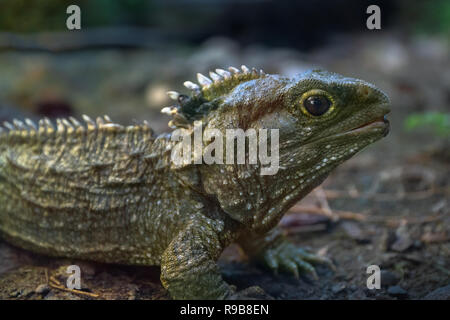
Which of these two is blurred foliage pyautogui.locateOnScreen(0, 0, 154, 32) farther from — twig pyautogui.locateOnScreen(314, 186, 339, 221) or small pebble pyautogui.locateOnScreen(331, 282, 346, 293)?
small pebble pyautogui.locateOnScreen(331, 282, 346, 293)

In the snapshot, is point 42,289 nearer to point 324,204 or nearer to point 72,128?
point 72,128

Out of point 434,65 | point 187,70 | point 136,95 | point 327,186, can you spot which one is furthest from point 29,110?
point 434,65

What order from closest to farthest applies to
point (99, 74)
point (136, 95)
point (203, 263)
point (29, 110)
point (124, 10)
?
point (203, 263), point (29, 110), point (136, 95), point (99, 74), point (124, 10)

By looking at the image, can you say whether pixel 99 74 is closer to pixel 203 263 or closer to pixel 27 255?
pixel 27 255

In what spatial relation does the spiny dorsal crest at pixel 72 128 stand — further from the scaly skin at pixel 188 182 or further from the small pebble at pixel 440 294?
the small pebble at pixel 440 294

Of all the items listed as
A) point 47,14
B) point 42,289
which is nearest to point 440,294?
point 42,289

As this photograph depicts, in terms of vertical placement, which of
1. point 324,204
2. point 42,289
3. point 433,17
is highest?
point 433,17

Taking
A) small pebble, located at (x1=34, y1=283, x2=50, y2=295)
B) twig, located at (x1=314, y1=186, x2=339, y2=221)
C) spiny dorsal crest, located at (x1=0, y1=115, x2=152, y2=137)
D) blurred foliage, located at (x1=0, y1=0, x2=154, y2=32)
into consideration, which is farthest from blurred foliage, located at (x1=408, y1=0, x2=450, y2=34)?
small pebble, located at (x1=34, y1=283, x2=50, y2=295)
